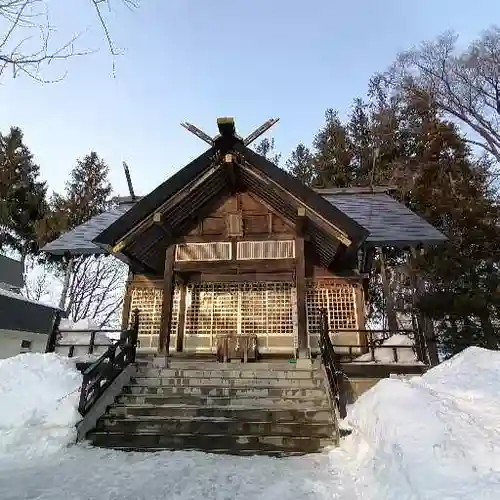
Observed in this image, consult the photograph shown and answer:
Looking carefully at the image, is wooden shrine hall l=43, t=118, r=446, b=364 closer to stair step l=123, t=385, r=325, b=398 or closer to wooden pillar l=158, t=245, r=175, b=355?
wooden pillar l=158, t=245, r=175, b=355

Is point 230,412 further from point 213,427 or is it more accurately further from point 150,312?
point 150,312

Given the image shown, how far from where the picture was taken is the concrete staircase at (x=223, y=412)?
5816mm

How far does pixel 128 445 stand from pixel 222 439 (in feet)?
4.69

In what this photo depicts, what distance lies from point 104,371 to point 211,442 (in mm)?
2542

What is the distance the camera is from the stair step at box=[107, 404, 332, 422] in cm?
637

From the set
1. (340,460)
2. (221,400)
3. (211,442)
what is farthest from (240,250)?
(340,460)

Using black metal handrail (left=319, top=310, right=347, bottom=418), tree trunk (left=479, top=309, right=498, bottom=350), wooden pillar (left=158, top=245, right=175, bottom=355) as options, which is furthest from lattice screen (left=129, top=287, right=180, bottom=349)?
tree trunk (left=479, top=309, right=498, bottom=350)

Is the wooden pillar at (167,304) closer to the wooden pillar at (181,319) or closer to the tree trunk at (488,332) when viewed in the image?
the wooden pillar at (181,319)

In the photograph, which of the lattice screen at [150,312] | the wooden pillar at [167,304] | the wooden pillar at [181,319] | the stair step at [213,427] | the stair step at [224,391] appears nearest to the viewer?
the stair step at [213,427]

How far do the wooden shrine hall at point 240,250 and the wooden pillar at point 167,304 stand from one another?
31 mm

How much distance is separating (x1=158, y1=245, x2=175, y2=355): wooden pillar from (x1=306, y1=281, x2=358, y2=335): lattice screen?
4159 millimetres

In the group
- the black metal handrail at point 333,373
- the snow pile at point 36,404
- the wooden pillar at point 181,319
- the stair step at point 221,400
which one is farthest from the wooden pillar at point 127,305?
the black metal handrail at point 333,373

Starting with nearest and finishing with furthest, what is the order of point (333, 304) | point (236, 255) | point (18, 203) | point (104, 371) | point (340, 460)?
point (340, 460) < point (104, 371) < point (236, 255) < point (333, 304) < point (18, 203)

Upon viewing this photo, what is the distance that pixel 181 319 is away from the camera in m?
11.9
